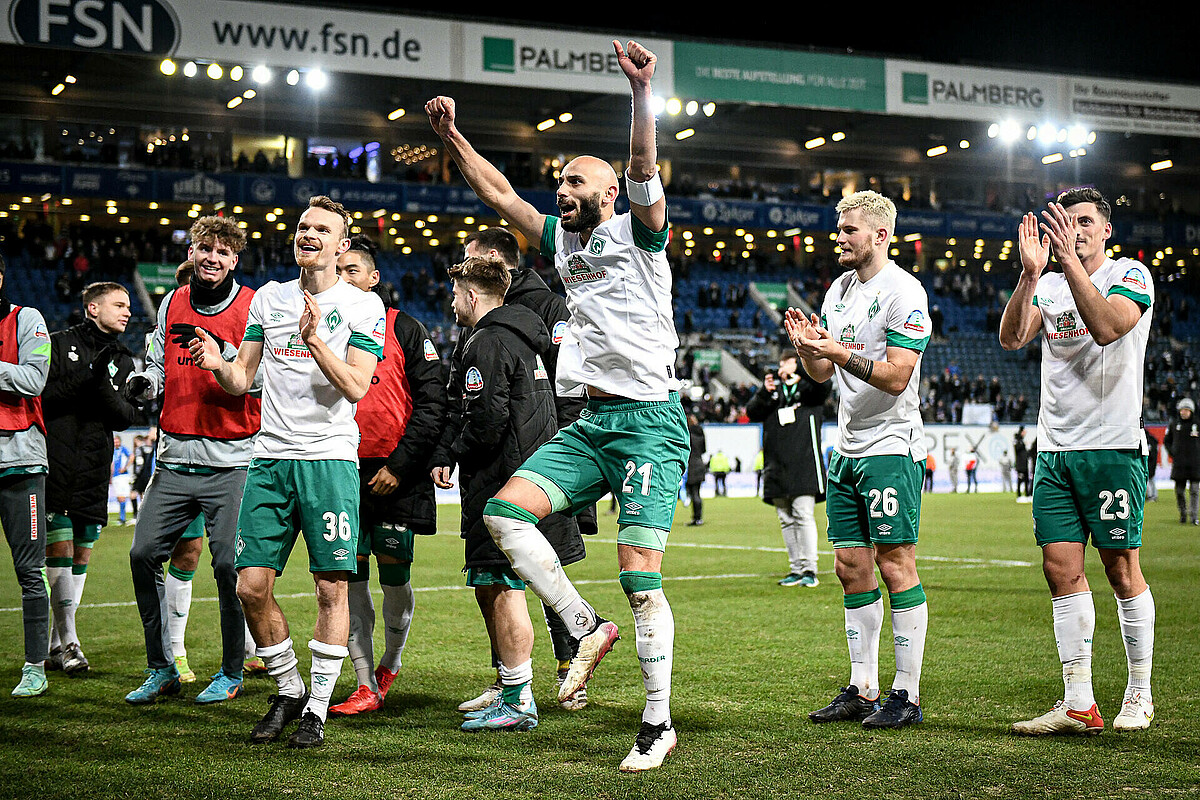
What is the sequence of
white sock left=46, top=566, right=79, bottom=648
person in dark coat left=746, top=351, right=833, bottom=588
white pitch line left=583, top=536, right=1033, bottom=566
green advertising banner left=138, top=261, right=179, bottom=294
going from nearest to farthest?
white sock left=46, top=566, right=79, bottom=648 → person in dark coat left=746, top=351, right=833, bottom=588 → white pitch line left=583, top=536, right=1033, bottom=566 → green advertising banner left=138, top=261, right=179, bottom=294

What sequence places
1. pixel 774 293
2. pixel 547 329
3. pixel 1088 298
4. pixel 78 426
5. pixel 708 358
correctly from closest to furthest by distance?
pixel 1088 298 < pixel 547 329 < pixel 78 426 < pixel 708 358 < pixel 774 293

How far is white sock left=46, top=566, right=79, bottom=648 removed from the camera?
683 centimetres

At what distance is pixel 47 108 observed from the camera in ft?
128

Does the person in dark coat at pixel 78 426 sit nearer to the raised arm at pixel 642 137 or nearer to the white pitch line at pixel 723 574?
the white pitch line at pixel 723 574

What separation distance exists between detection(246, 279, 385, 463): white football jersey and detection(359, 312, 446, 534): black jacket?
55 cm

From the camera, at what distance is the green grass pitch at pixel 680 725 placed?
4.18 m

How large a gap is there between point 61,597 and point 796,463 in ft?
21.6

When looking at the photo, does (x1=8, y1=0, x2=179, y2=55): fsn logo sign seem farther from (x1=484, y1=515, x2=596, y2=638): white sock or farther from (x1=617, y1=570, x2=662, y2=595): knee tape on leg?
(x1=617, y1=570, x2=662, y2=595): knee tape on leg

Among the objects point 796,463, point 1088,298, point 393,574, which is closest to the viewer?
point 1088,298

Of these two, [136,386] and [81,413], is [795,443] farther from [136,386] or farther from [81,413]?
[136,386]

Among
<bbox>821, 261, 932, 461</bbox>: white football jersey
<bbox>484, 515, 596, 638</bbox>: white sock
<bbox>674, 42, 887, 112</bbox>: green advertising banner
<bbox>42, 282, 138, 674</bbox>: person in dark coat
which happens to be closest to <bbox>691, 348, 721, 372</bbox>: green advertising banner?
<bbox>674, 42, 887, 112</bbox>: green advertising banner

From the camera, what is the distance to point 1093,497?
5094 millimetres

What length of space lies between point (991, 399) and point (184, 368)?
3645 cm

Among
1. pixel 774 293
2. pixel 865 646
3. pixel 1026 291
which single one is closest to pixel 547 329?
pixel 865 646
